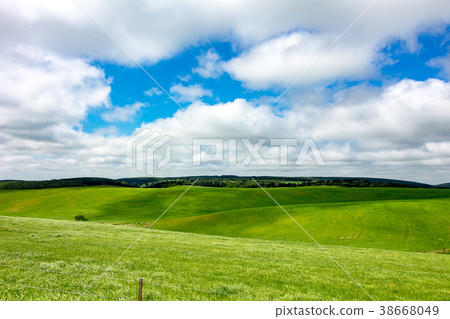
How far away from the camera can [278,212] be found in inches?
2290

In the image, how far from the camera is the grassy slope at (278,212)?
40156 mm

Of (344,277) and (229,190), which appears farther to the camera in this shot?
(229,190)

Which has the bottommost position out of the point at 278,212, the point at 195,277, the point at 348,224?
the point at 348,224

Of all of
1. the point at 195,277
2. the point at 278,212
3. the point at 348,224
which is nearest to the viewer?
the point at 195,277

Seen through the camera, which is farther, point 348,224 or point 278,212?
point 278,212

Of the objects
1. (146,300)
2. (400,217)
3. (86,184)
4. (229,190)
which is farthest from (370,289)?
(86,184)

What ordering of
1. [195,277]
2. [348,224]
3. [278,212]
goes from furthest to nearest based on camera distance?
[278,212]
[348,224]
[195,277]

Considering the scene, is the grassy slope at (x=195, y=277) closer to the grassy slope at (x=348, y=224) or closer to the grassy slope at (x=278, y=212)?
the grassy slope at (x=348, y=224)

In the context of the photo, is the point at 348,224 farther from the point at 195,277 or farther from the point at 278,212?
the point at 195,277

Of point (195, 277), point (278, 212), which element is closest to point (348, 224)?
point (278, 212)

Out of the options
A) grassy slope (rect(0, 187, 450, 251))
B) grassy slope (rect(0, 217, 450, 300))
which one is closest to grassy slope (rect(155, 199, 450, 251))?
grassy slope (rect(0, 187, 450, 251))

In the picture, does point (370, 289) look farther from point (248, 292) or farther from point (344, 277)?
point (248, 292)
